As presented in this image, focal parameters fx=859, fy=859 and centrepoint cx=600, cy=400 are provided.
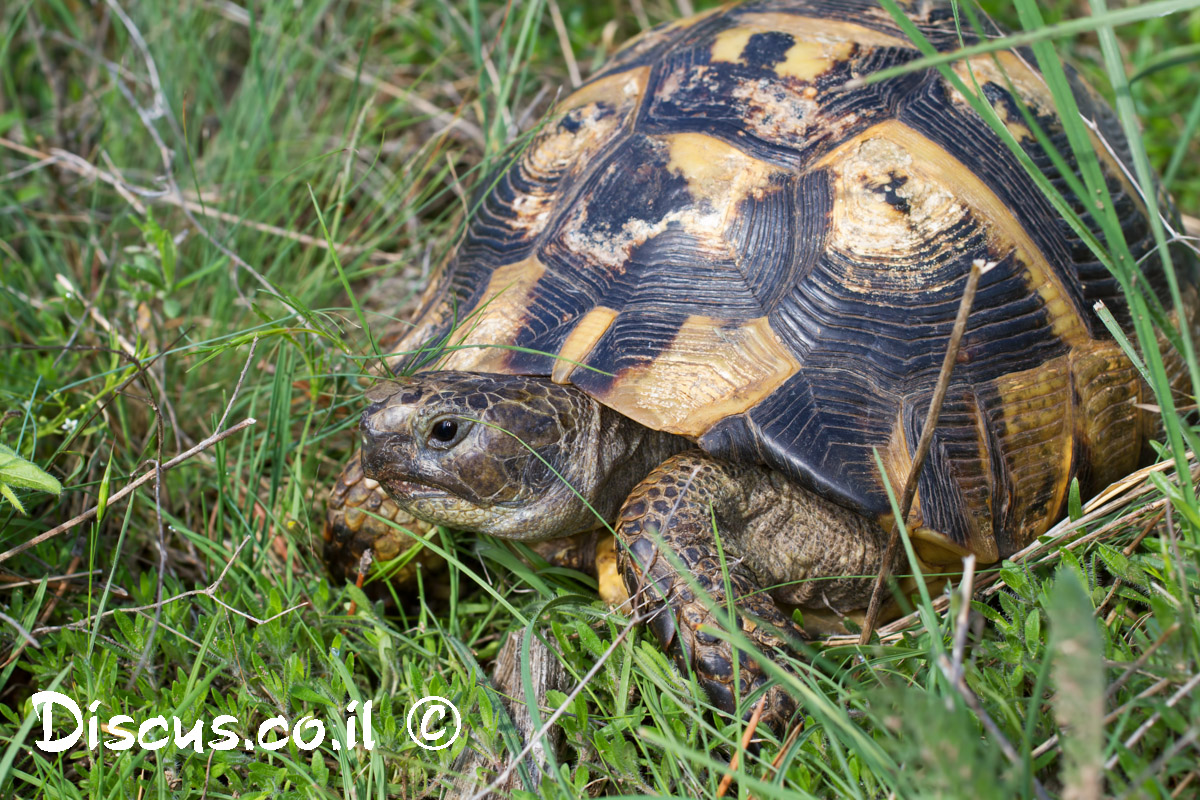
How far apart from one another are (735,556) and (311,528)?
126 centimetres

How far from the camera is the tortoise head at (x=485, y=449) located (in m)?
2.10

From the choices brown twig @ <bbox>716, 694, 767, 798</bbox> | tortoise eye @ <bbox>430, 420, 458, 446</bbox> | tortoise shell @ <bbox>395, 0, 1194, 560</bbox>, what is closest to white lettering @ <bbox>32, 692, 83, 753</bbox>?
tortoise eye @ <bbox>430, 420, 458, 446</bbox>

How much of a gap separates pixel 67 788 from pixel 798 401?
1785 mm

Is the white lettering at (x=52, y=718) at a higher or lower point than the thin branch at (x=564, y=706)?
lower

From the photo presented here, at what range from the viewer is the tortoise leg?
1.88 m

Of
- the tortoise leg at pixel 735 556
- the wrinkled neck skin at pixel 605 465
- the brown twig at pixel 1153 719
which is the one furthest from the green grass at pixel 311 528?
the wrinkled neck skin at pixel 605 465

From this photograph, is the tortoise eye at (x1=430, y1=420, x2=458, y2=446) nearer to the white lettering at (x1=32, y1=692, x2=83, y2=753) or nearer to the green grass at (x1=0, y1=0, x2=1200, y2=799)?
the green grass at (x1=0, y1=0, x2=1200, y2=799)

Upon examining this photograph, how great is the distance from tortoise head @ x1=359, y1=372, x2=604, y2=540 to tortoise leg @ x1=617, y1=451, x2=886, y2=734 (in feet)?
0.68

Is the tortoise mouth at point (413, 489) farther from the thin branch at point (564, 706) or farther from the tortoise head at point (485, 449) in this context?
the thin branch at point (564, 706)

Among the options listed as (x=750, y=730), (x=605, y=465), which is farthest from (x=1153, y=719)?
(x=605, y=465)

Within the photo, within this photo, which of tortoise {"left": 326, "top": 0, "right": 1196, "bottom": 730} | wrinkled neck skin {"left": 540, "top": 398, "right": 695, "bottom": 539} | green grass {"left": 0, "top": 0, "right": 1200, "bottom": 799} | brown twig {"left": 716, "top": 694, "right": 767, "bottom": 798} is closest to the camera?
green grass {"left": 0, "top": 0, "right": 1200, "bottom": 799}

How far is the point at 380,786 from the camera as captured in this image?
176cm

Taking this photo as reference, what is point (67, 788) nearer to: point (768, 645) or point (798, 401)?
point (768, 645)

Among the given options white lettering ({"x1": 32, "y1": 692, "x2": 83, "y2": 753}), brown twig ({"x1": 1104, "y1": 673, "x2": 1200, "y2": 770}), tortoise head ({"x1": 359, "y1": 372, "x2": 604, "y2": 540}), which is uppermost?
brown twig ({"x1": 1104, "y1": 673, "x2": 1200, "y2": 770})
